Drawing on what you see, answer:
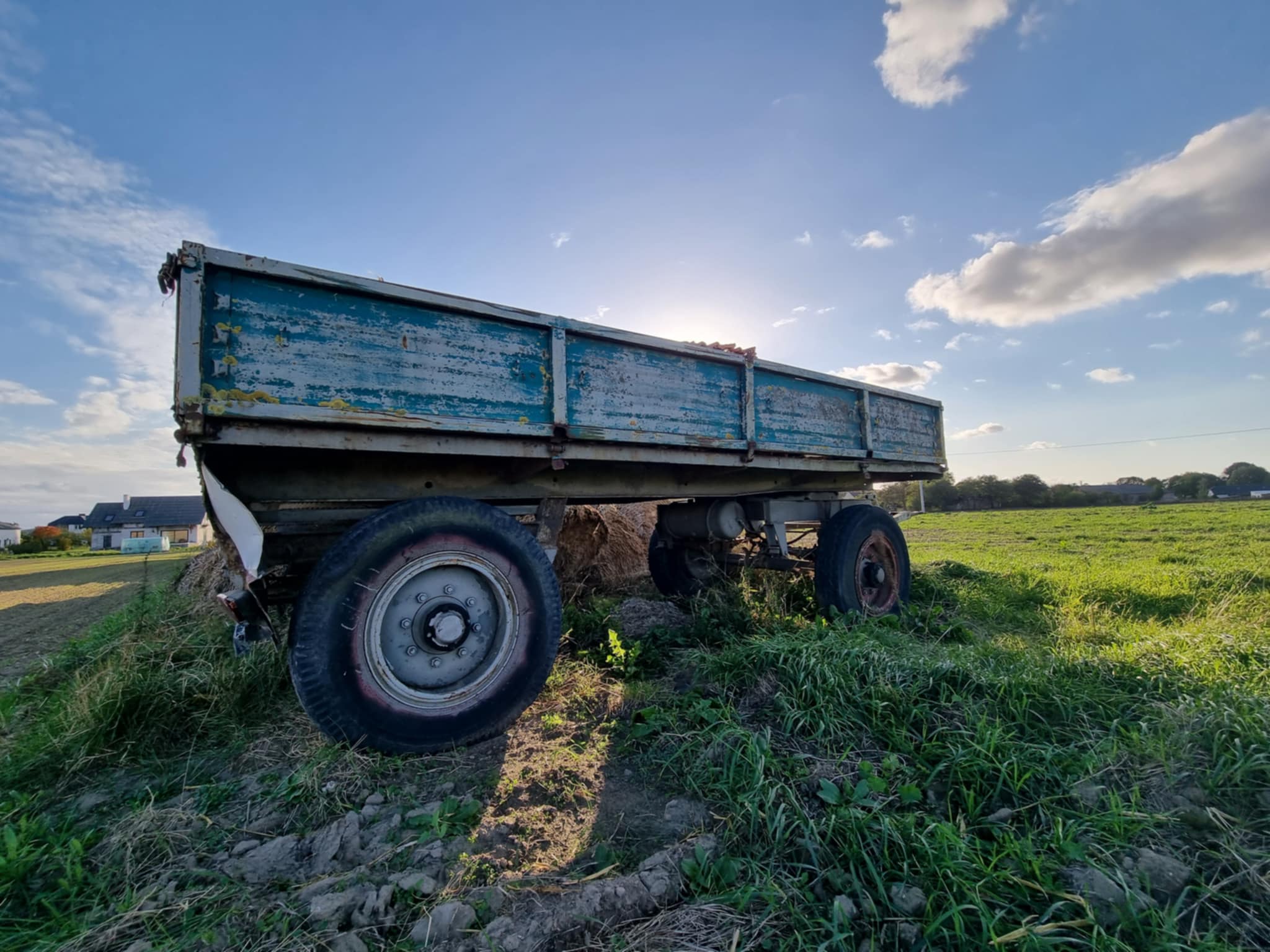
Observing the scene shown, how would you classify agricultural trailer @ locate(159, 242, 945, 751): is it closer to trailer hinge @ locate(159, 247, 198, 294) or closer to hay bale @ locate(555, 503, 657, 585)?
trailer hinge @ locate(159, 247, 198, 294)

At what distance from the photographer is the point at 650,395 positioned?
3609 millimetres

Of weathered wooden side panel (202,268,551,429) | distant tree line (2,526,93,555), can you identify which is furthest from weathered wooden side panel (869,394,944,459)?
distant tree line (2,526,93,555)

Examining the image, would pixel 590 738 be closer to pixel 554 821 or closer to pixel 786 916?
pixel 554 821

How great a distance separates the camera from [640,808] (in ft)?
7.07

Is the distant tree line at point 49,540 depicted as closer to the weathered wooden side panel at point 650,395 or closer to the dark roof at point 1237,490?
the weathered wooden side panel at point 650,395

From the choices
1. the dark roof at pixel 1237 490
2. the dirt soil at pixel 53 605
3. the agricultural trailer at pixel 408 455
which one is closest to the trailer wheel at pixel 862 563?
the agricultural trailer at pixel 408 455

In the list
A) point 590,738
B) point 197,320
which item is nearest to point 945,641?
point 590,738

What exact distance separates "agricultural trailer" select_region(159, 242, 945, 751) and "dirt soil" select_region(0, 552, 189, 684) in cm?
267

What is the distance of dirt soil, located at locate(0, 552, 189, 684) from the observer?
18.5ft

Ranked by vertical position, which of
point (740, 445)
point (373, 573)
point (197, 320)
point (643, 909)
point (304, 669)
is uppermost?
point (197, 320)

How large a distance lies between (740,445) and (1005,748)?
2367 mm

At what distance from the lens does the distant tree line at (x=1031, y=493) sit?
49344mm

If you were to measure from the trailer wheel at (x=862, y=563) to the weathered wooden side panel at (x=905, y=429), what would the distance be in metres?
0.70

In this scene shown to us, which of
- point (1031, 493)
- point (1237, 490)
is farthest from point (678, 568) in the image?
point (1237, 490)
